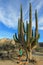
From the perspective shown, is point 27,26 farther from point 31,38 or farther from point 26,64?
point 26,64

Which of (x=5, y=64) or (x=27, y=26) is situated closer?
(x=5, y=64)

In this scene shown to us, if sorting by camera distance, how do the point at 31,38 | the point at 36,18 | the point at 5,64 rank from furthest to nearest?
the point at 36,18 < the point at 31,38 < the point at 5,64

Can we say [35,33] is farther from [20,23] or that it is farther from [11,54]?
[11,54]

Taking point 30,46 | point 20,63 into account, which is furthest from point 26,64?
point 30,46

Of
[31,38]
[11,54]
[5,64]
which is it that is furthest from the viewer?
[11,54]

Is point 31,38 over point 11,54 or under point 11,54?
over

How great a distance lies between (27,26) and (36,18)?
1.64 meters

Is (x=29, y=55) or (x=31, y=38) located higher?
(x=31, y=38)

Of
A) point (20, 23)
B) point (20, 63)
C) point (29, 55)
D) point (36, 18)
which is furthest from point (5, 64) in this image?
point (36, 18)

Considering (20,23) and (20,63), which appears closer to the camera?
(20,63)

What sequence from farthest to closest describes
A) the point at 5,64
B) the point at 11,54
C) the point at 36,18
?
the point at 11,54, the point at 36,18, the point at 5,64

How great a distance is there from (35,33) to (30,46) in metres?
1.36

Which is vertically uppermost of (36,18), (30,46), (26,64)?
(36,18)

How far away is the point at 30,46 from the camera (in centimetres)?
1738
